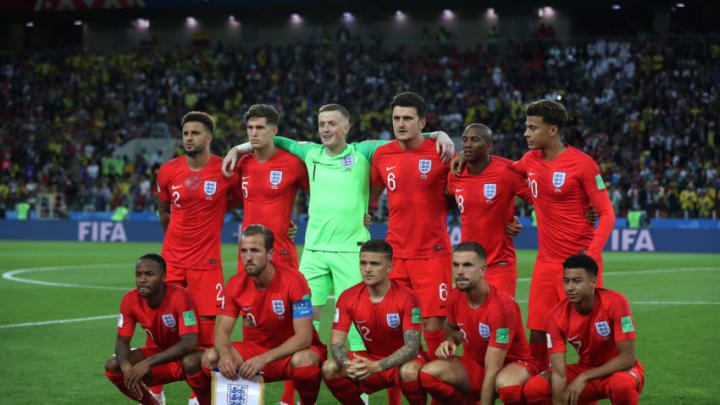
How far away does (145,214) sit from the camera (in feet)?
99.1

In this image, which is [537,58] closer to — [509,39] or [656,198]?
[509,39]

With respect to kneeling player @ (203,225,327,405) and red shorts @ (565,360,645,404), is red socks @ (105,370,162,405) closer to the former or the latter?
kneeling player @ (203,225,327,405)

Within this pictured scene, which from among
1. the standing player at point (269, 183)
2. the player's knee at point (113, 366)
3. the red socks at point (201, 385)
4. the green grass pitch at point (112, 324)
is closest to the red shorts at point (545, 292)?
the green grass pitch at point (112, 324)

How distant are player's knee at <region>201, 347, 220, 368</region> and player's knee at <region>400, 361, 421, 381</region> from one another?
1.30m

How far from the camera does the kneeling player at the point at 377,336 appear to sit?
611 centimetres

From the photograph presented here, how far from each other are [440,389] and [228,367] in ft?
4.72

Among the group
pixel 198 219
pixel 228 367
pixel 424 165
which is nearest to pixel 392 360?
pixel 228 367

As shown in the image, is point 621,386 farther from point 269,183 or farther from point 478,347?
point 269,183

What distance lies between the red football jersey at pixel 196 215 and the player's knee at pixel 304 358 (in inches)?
65.7

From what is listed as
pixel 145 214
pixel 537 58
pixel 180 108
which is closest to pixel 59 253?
pixel 145 214

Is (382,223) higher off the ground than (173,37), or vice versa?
(173,37)

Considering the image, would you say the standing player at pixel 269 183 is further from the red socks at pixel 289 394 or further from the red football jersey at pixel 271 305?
the red socks at pixel 289 394

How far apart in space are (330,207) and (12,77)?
38.8m

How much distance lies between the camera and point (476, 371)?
627cm
